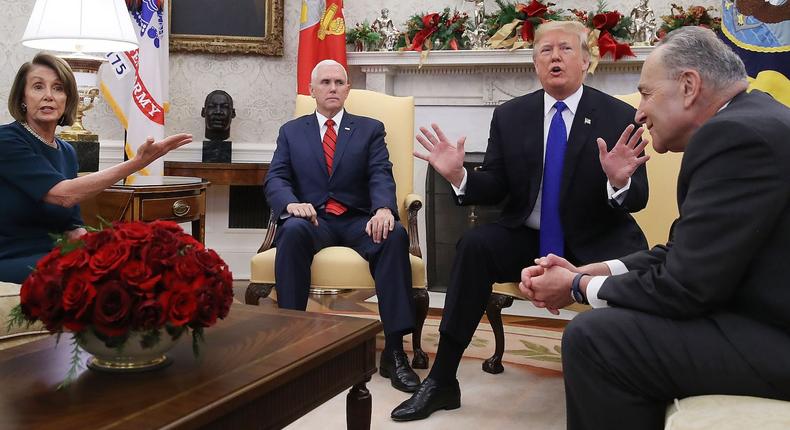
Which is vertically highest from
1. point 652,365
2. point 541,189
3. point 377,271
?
point 541,189

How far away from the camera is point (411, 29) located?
472cm

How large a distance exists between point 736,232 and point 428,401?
1.46 meters

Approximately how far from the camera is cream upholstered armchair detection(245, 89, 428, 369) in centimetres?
306

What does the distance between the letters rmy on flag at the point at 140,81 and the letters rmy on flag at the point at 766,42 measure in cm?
319

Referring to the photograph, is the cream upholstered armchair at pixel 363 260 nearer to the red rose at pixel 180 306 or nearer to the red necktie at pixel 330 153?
the red necktie at pixel 330 153

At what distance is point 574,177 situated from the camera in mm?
2861

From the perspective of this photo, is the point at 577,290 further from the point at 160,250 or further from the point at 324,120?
the point at 324,120

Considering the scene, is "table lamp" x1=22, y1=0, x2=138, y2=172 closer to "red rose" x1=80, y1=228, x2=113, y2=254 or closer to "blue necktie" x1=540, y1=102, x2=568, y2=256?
"blue necktie" x1=540, y1=102, x2=568, y2=256

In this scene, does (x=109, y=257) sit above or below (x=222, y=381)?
above

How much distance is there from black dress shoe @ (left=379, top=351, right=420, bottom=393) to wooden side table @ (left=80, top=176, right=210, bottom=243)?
3.89 feet

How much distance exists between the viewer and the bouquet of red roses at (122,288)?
136 centimetres

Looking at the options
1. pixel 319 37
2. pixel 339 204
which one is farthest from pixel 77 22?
pixel 319 37

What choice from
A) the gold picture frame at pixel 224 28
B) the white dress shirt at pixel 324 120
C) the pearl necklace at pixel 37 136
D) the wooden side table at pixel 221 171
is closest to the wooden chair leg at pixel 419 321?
the white dress shirt at pixel 324 120

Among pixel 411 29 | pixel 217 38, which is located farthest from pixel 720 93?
pixel 217 38
